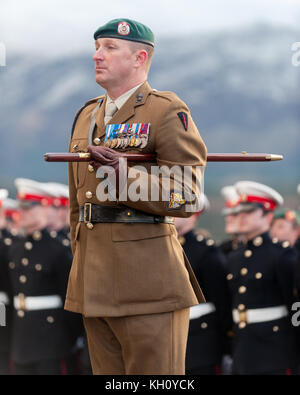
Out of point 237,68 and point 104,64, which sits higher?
point 237,68

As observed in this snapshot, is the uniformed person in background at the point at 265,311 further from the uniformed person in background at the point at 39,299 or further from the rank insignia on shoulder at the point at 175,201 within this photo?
the rank insignia on shoulder at the point at 175,201

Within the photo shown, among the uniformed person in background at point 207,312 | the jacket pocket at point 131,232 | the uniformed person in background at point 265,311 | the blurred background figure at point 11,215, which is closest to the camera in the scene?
the jacket pocket at point 131,232

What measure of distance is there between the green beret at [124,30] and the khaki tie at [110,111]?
244mm

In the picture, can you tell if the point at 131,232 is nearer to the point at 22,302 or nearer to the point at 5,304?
the point at 22,302

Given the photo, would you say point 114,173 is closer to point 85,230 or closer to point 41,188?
point 85,230

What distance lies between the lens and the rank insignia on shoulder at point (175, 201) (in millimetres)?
2396

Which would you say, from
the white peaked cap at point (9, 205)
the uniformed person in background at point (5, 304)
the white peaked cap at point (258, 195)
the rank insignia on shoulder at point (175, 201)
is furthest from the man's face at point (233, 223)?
the white peaked cap at point (9, 205)

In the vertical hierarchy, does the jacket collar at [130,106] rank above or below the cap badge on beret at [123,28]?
below

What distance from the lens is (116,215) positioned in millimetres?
2488

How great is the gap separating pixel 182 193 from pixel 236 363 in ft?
9.47

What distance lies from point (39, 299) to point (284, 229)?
100 inches

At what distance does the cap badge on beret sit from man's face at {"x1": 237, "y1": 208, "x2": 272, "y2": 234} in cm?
290

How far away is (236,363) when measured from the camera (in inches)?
197
